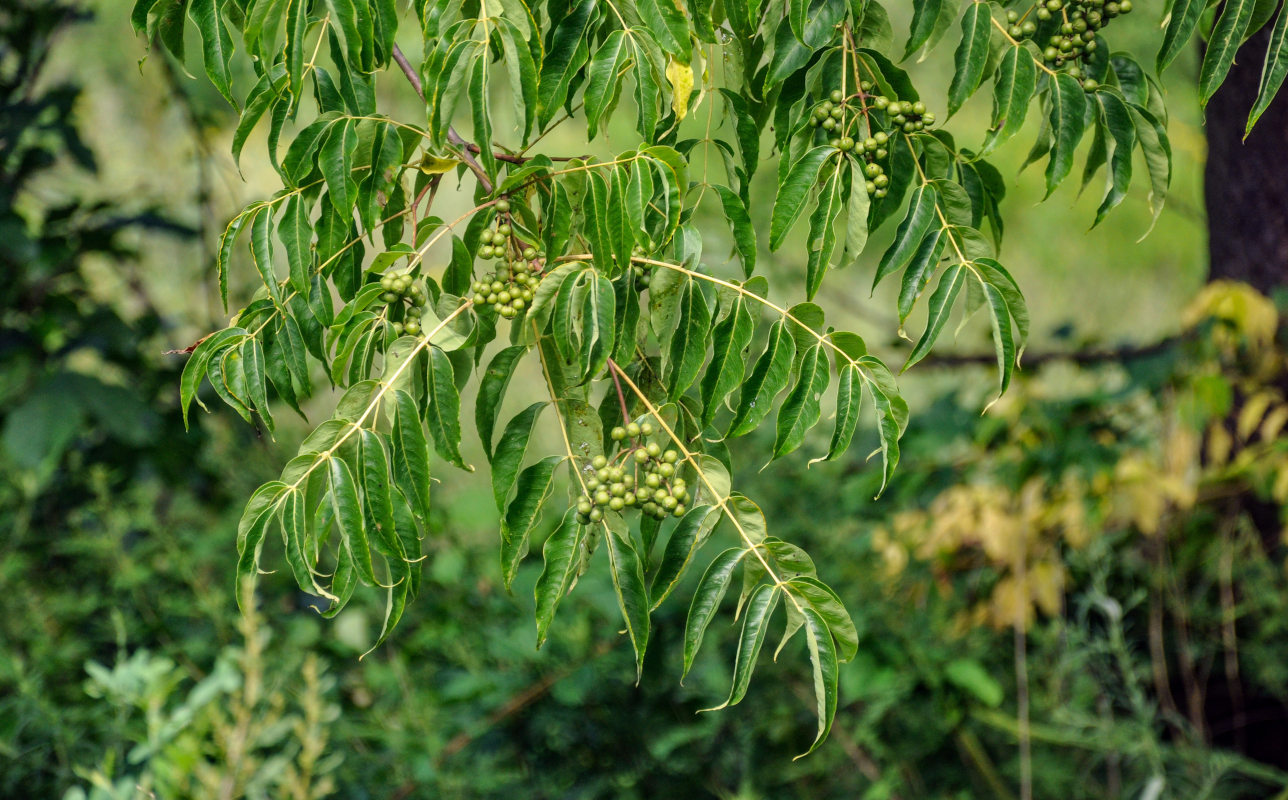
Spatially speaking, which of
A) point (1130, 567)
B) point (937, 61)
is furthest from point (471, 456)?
point (937, 61)

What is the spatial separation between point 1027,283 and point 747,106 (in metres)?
5.02

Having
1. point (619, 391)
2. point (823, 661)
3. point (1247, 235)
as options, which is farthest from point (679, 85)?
point (1247, 235)

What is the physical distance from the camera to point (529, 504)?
72 cm

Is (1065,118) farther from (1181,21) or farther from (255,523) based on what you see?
(255,523)

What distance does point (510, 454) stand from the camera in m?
0.73

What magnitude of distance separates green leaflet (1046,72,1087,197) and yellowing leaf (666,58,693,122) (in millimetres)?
304

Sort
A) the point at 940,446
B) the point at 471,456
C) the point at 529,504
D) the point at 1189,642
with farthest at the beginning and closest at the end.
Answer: the point at 471,456
the point at 940,446
the point at 1189,642
the point at 529,504

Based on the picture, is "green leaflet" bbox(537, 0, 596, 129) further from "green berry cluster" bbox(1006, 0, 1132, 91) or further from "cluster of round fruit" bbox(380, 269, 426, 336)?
"green berry cluster" bbox(1006, 0, 1132, 91)

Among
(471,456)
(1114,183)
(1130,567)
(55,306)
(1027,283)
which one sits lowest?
(471,456)

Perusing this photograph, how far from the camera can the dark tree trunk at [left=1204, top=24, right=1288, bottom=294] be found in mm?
1668

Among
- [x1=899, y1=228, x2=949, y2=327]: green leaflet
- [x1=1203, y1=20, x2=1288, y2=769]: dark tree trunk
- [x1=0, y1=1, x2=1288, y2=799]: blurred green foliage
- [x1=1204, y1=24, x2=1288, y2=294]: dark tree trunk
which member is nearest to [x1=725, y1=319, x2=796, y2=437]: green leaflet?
[x1=899, y1=228, x2=949, y2=327]: green leaflet

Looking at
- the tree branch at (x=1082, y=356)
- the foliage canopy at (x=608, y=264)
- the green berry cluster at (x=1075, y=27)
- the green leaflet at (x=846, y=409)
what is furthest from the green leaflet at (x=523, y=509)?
the tree branch at (x=1082, y=356)

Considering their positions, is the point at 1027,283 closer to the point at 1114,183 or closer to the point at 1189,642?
the point at 1189,642

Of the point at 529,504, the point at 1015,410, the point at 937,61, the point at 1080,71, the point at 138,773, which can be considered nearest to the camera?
the point at 529,504
